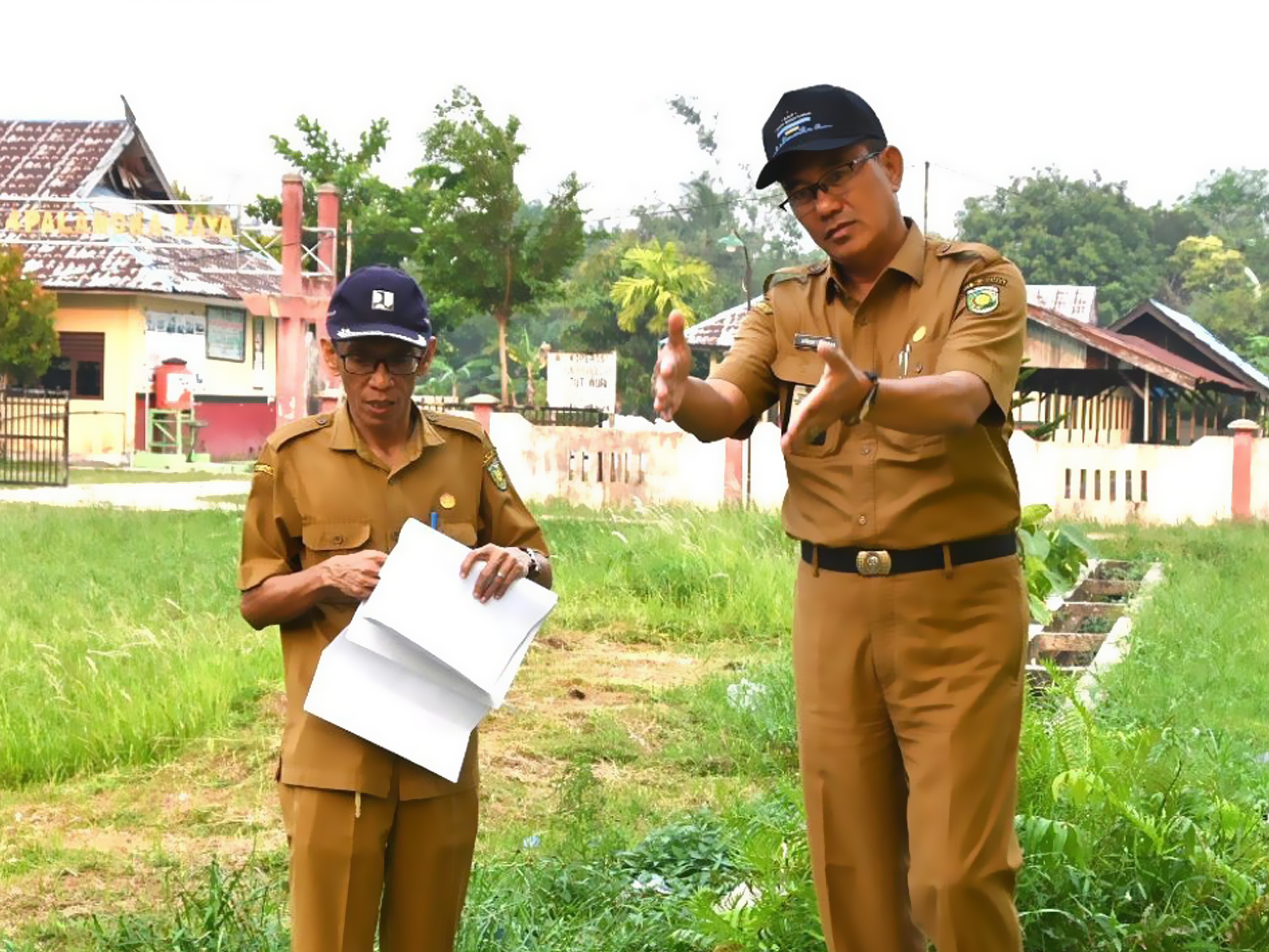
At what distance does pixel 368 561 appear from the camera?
10.4 ft

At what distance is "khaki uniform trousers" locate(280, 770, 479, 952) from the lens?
315 cm

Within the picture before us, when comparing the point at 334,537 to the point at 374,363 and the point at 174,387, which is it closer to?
the point at 374,363

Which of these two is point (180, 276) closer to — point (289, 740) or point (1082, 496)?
point (1082, 496)

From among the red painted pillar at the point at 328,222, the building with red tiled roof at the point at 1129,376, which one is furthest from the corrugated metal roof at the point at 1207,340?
the red painted pillar at the point at 328,222

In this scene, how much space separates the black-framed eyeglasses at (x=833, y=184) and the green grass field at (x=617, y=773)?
5.59ft

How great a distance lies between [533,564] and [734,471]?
52.9ft

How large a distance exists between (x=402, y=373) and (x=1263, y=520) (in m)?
17.3

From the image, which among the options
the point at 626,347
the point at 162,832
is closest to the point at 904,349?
the point at 162,832

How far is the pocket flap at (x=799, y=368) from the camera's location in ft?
11.3

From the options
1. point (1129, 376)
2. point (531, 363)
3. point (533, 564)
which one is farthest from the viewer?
point (531, 363)

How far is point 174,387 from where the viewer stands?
100 feet

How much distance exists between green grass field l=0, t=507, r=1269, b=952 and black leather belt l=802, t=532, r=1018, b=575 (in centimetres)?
102

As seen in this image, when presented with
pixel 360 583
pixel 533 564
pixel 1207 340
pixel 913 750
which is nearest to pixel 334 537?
pixel 360 583

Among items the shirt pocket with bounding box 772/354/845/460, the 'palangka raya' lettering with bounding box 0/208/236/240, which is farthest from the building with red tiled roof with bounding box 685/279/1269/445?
the shirt pocket with bounding box 772/354/845/460
